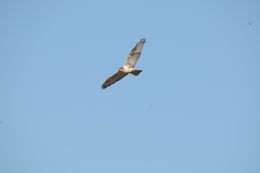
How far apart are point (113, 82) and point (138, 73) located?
3.47 m

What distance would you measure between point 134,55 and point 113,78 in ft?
7.93

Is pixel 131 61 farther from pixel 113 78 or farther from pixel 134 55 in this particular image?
pixel 113 78

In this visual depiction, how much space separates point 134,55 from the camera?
49750 mm

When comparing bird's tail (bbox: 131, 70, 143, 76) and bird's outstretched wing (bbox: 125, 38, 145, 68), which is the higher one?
bird's outstretched wing (bbox: 125, 38, 145, 68)

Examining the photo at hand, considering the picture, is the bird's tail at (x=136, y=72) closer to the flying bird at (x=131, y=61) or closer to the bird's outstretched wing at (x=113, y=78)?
the flying bird at (x=131, y=61)

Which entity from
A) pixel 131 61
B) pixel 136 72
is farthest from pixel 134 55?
pixel 136 72

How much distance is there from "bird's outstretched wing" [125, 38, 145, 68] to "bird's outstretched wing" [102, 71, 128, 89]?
0.86 metres

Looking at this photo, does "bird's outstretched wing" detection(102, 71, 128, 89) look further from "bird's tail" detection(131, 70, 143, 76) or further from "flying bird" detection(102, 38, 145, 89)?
A: "bird's tail" detection(131, 70, 143, 76)

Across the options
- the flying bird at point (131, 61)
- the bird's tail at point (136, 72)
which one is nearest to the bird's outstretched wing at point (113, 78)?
the flying bird at point (131, 61)

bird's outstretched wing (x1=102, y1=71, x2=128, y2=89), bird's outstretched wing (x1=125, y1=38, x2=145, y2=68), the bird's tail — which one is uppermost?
bird's outstretched wing (x1=125, y1=38, x2=145, y2=68)

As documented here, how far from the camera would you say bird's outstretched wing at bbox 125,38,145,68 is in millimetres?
49550

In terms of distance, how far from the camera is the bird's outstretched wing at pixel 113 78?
165 ft

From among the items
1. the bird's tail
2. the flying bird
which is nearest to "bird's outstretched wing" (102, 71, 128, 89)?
the flying bird

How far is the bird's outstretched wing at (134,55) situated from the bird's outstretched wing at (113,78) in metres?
0.86
